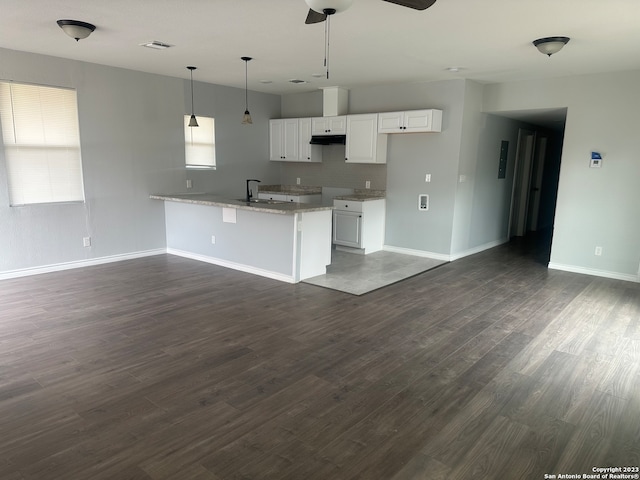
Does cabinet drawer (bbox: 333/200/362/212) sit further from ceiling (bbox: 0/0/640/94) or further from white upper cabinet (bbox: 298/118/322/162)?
ceiling (bbox: 0/0/640/94)

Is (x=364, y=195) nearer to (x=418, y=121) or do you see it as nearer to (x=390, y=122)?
(x=390, y=122)

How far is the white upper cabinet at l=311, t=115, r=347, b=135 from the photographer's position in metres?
6.94

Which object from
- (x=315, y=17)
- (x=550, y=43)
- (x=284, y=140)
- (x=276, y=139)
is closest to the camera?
(x=315, y=17)

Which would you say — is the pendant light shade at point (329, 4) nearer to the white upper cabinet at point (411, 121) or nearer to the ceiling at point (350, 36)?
the ceiling at point (350, 36)

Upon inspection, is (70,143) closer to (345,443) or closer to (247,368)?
(247,368)

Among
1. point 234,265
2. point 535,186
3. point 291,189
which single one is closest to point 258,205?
point 234,265

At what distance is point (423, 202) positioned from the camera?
257 inches

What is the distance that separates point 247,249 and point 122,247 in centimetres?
193

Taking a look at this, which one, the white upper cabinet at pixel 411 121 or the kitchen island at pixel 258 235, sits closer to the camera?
the kitchen island at pixel 258 235

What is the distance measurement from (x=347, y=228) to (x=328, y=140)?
1.57 meters

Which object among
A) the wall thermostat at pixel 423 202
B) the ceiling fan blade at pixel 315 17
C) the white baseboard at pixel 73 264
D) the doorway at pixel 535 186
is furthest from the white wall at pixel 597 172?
the white baseboard at pixel 73 264

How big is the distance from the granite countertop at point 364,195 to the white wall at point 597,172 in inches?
92.5

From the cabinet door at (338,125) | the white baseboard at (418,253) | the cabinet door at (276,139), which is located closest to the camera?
the white baseboard at (418,253)

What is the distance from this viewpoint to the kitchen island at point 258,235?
5.05m
